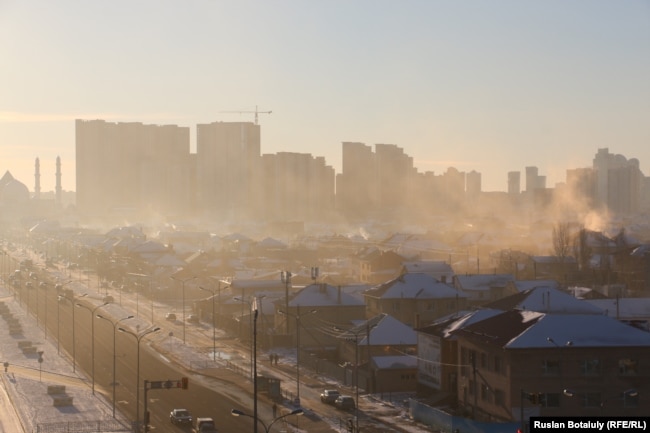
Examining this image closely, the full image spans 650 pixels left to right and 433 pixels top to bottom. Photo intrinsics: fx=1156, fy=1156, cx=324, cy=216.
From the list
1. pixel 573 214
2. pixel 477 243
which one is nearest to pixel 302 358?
pixel 477 243

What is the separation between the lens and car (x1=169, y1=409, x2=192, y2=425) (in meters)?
32.6

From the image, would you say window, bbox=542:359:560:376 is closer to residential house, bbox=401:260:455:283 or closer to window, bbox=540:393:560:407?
window, bbox=540:393:560:407

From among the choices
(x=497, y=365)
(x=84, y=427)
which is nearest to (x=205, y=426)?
(x=84, y=427)

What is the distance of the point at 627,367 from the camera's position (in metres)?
32.3

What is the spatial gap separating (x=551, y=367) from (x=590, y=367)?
111cm

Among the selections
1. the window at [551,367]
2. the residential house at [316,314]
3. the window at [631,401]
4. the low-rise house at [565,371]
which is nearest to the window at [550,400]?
the low-rise house at [565,371]

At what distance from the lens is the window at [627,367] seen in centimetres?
3228

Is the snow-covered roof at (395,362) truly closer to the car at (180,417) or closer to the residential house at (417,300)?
the car at (180,417)

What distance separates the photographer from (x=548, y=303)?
3875 centimetres

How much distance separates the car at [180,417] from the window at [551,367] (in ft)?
33.0

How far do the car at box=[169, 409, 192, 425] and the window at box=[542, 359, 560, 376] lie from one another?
10058 mm

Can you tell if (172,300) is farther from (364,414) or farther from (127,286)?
(364,414)

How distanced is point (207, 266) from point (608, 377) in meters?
59.0

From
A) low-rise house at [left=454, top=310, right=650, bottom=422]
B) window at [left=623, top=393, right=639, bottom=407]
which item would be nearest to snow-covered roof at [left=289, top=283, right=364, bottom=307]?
low-rise house at [left=454, top=310, right=650, bottom=422]
